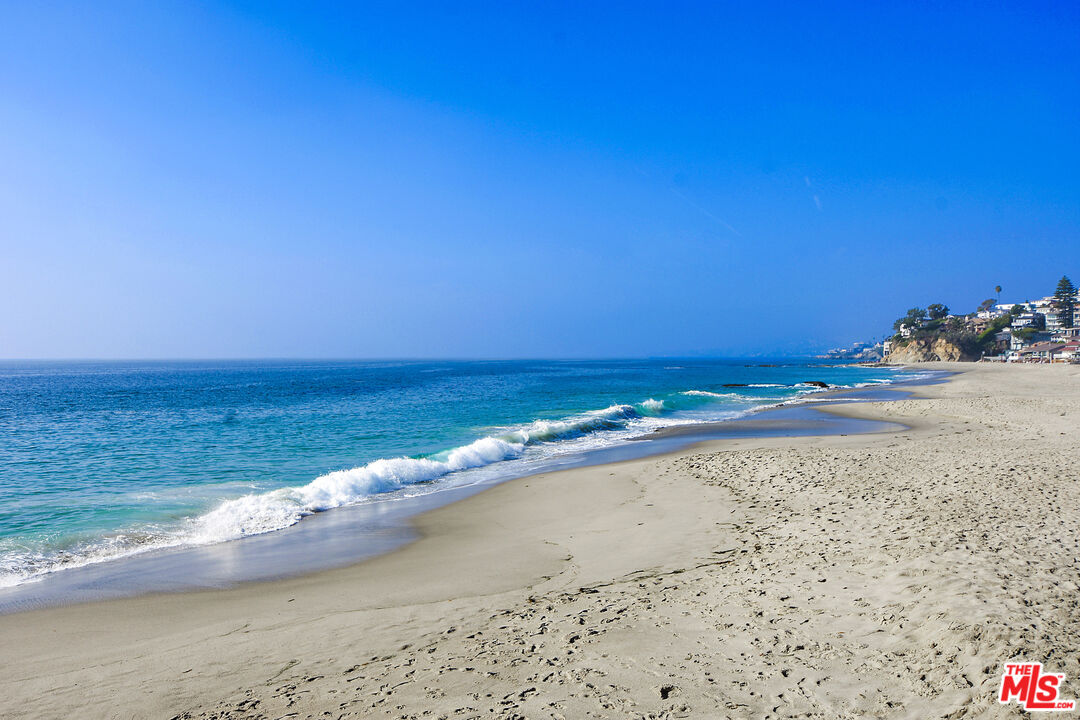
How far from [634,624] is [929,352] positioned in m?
160

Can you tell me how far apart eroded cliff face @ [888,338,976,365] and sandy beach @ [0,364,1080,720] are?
143m

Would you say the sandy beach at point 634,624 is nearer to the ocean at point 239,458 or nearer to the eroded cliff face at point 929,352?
the ocean at point 239,458

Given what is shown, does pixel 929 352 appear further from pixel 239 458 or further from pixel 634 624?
pixel 634 624

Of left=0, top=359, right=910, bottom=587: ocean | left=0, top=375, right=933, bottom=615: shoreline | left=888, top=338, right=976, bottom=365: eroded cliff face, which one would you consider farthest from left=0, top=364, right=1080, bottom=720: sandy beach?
left=888, top=338, right=976, bottom=365: eroded cliff face

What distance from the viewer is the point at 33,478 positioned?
1656 cm

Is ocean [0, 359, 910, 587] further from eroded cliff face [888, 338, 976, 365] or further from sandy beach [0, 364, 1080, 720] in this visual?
eroded cliff face [888, 338, 976, 365]

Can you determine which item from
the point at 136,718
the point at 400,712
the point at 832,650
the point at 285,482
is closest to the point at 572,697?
the point at 400,712

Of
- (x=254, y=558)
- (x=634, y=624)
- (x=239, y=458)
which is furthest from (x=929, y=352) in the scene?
(x=254, y=558)

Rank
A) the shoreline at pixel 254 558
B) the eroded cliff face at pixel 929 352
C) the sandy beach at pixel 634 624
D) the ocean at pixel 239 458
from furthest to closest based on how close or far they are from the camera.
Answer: the eroded cliff face at pixel 929 352 < the ocean at pixel 239 458 < the shoreline at pixel 254 558 < the sandy beach at pixel 634 624

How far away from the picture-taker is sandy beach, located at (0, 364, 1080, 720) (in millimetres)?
4699

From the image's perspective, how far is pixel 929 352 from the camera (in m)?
134

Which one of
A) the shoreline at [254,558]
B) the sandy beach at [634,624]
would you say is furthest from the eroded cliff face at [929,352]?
the shoreline at [254,558]

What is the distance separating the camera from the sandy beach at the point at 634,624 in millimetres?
4699

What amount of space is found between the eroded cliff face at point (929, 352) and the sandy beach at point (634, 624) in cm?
14343
